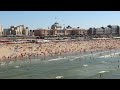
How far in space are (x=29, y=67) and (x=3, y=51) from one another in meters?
12.8

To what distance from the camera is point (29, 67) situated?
28125 millimetres

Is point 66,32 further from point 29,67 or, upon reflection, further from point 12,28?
point 29,67

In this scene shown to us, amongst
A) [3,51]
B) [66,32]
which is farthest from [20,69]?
[66,32]
